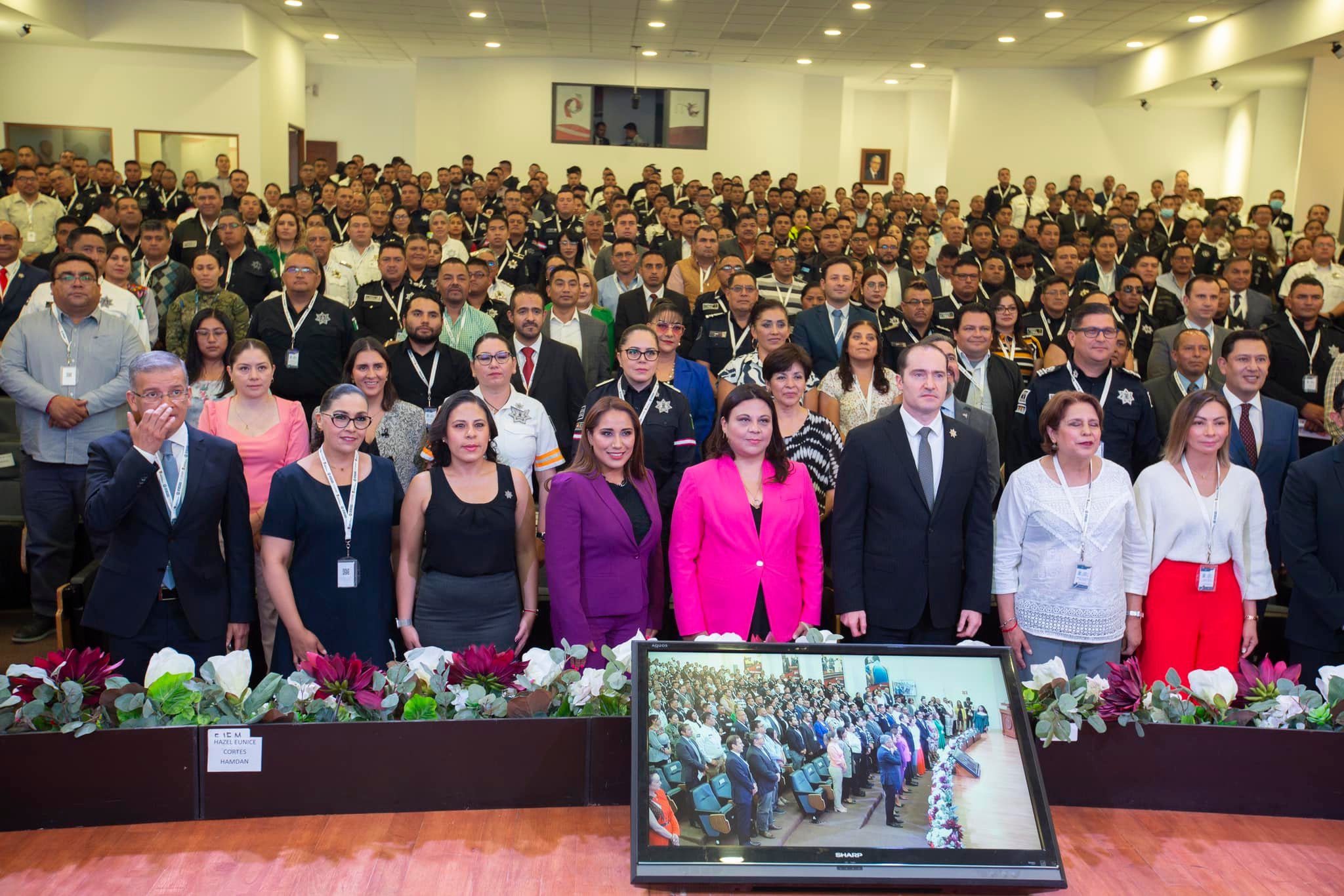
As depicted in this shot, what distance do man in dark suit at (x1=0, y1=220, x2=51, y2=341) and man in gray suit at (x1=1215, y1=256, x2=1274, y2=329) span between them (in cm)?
753

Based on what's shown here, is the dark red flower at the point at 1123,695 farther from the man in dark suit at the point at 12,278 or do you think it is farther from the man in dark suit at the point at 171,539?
the man in dark suit at the point at 12,278

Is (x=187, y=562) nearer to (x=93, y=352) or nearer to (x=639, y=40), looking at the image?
(x=93, y=352)

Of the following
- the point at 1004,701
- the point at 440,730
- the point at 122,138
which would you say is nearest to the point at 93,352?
the point at 440,730

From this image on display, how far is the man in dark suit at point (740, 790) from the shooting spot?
1821 millimetres

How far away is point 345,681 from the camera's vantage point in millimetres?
2184

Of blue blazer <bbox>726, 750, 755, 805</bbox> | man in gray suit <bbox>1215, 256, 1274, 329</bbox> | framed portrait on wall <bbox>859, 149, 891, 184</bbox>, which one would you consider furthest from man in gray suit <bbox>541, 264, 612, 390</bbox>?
framed portrait on wall <bbox>859, 149, 891, 184</bbox>

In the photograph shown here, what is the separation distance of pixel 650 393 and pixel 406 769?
2407 mm

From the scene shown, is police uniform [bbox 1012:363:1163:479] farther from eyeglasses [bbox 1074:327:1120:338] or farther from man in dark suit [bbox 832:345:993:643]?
man in dark suit [bbox 832:345:993:643]

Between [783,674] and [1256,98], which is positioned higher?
[1256,98]

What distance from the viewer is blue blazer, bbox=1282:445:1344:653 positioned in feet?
11.3

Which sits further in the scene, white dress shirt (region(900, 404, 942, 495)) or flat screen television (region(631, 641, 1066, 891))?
white dress shirt (region(900, 404, 942, 495))

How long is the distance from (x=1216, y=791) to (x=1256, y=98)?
16074 mm

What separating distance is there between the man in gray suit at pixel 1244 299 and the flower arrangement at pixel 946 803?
6.72 meters

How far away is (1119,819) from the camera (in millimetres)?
2158
